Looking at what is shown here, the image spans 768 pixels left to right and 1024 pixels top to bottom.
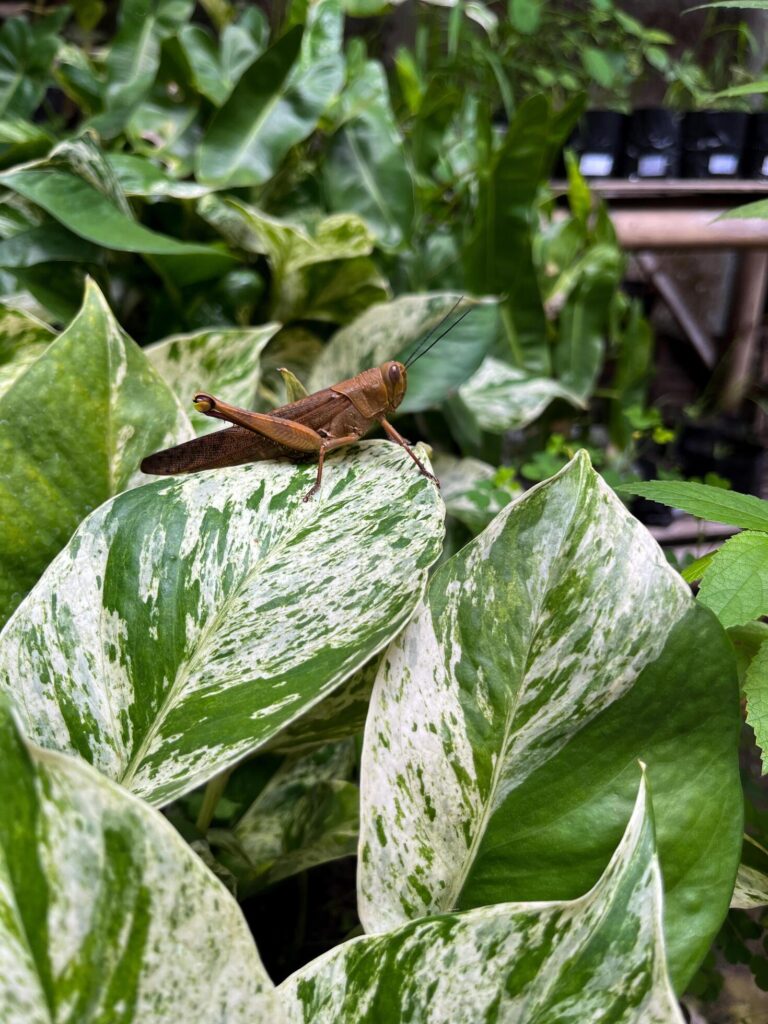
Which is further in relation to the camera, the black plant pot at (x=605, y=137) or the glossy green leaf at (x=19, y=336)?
the black plant pot at (x=605, y=137)

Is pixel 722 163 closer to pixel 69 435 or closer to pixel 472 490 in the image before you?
pixel 472 490

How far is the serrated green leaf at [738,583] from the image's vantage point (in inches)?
15.3

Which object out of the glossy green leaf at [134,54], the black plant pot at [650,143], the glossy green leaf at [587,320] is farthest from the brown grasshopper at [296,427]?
the black plant pot at [650,143]

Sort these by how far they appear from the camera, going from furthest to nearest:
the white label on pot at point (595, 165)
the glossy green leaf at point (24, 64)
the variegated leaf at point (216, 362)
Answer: the white label on pot at point (595, 165)
the glossy green leaf at point (24, 64)
the variegated leaf at point (216, 362)

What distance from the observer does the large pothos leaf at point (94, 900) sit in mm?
273


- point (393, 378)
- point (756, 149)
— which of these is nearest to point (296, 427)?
point (393, 378)

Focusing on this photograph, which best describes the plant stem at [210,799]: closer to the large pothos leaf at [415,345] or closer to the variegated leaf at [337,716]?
the variegated leaf at [337,716]

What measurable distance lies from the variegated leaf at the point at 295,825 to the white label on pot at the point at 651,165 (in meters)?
1.99

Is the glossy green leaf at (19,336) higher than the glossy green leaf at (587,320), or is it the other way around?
the glossy green leaf at (19,336)

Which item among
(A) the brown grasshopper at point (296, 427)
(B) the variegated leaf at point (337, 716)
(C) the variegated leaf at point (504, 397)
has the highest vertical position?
(A) the brown grasshopper at point (296, 427)

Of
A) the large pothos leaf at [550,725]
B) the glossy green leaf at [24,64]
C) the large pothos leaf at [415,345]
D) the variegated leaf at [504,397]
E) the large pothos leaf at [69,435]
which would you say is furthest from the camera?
the glossy green leaf at [24,64]

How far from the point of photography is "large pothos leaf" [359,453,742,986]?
0.38 metres

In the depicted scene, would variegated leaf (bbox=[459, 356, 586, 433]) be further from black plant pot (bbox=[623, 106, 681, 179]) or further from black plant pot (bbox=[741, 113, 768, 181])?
black plant pot (bbox=[741, 113, 768, 181])

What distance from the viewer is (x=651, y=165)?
2.23m
